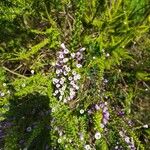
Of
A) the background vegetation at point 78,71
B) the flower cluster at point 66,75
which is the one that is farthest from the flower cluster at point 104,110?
the flower cluster at point 66,75

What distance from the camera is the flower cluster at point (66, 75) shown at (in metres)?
2.56

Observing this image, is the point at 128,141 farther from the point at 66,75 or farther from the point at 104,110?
the point at 66,75

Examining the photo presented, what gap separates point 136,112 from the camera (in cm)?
259

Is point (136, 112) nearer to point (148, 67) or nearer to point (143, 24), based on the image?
point (148, 67)

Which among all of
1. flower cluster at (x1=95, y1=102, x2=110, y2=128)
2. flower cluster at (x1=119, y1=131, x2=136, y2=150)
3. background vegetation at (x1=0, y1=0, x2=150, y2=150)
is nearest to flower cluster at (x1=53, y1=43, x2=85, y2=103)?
background vegetation at (x1=0, y1=0, x2=150, y2=150)

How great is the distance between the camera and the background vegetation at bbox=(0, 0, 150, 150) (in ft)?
8.02

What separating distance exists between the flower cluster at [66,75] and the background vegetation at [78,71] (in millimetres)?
30

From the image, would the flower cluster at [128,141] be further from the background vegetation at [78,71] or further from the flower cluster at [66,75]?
the flower cluster at [66,75]

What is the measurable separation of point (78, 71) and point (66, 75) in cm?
8

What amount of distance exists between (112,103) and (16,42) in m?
0.67

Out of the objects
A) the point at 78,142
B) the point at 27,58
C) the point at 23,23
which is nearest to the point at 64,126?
the point at 78,142

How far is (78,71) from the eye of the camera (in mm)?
2584

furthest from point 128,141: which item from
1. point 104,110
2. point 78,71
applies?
point 78,71

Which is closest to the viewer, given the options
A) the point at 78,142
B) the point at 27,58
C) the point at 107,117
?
the point at 78,142
